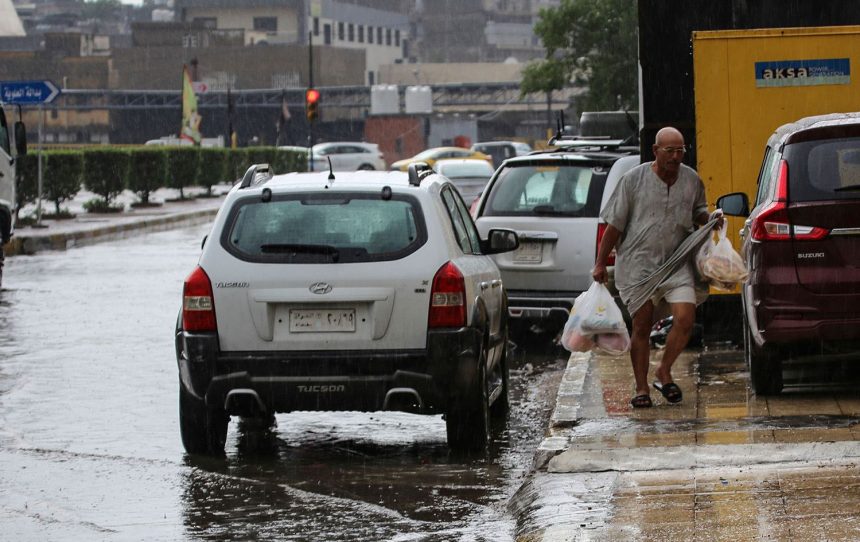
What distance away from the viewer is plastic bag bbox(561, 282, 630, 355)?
379 inches

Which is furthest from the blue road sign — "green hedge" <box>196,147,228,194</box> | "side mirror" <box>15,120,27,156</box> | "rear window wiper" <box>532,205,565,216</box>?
"green hedge" <box>196,147,228,194</box>

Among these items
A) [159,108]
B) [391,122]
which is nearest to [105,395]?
[391,122]

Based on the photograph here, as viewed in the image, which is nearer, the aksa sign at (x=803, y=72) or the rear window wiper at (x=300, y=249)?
the rear window wiper at (x=300, y=249)

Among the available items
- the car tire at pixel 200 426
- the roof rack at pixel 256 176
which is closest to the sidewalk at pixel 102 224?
the roof rack at pixel 256 176

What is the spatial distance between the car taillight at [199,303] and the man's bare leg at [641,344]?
260 centimetres

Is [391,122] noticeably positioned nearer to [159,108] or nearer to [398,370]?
[159,108]

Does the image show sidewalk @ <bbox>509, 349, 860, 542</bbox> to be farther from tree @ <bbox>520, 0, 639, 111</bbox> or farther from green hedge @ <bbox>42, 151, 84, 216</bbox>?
tree @ <bbox>520, 0, 639, 111</bbox>

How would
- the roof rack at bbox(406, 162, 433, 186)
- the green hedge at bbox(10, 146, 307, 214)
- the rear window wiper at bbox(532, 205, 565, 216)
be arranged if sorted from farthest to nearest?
the green hedge at bbox(10, 146, 307, 214) < the rear window wiper at bbox(532, 205, 565, 216) < the roof rack at bbox(406, 162, 433, 186)

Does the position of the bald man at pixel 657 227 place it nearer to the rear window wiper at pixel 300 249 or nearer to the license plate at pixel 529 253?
the rear window wiper at pixel 300 249

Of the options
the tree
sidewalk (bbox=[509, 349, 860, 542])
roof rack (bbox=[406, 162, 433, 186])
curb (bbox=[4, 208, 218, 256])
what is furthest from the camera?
the tree

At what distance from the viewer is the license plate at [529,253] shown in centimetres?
1361

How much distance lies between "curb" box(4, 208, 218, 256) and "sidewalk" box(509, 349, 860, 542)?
61.7ft

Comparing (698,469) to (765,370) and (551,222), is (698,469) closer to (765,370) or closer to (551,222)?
(765,370)

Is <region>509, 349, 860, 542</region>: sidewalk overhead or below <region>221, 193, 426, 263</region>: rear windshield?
below
